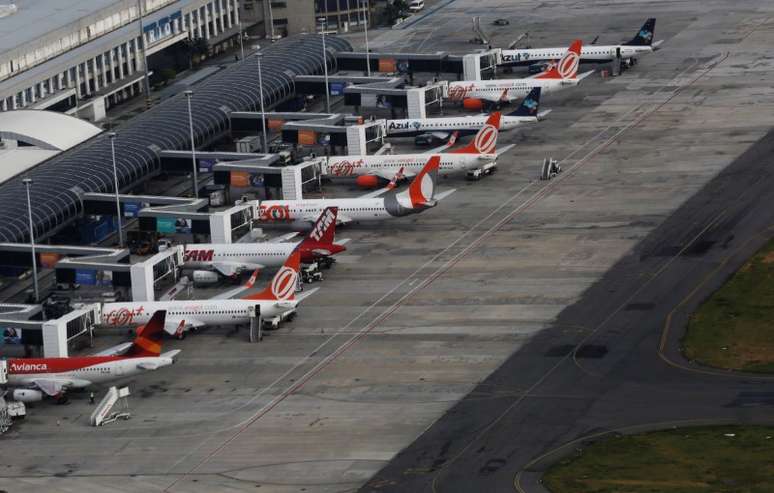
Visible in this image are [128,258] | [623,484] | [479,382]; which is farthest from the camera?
[128,258]

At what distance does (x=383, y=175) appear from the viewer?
185125mm

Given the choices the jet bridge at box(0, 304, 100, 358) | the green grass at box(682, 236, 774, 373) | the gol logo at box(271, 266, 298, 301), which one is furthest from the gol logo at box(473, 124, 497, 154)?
the jet bridge at box(0, 304, 100, 358)

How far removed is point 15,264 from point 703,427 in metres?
67.8

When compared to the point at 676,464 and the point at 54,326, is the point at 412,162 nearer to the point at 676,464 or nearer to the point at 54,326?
the point at 54,326

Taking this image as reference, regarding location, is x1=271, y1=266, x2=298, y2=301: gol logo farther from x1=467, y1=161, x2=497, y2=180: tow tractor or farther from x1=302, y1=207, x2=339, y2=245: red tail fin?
x1=467, y1=161, x2=497, y2=180: tow tractor

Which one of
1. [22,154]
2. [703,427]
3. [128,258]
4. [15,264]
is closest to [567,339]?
[703,427]

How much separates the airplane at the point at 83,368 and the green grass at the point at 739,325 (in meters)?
38.1

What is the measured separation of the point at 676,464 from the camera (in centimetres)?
11200

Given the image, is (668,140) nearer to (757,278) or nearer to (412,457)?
(757,278)

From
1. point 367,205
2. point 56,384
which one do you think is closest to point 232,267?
point 367,205

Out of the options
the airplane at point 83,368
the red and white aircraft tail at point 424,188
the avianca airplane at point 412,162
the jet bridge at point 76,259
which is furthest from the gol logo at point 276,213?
the airplane at point 83,368

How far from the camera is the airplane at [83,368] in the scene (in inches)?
5148

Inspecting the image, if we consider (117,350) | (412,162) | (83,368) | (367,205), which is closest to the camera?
(83,368)

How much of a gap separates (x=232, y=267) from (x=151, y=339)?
1032 inches
